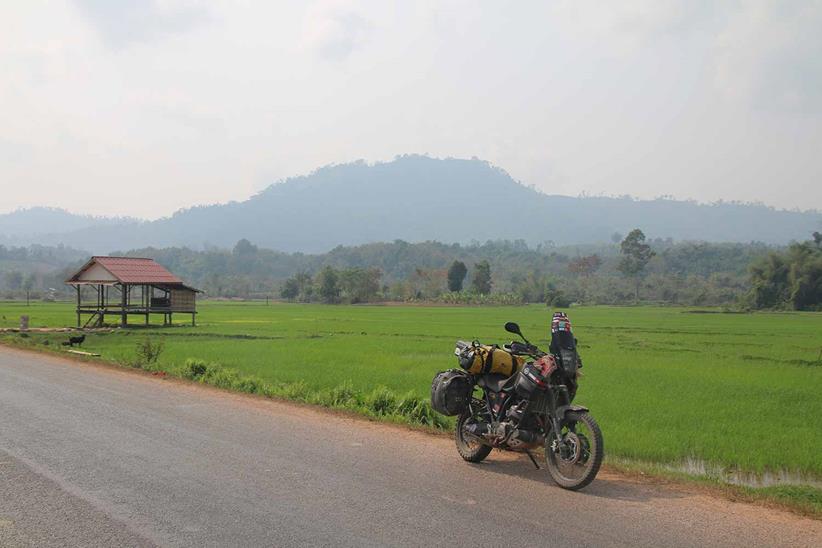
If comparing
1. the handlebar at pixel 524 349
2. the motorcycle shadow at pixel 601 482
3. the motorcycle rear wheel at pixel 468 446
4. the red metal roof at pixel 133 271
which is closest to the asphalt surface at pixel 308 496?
the motorcycle shadow at pixel 601 482

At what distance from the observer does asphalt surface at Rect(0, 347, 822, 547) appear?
5.19 meters

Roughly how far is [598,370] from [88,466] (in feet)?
48.2

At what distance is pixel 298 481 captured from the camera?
260 inches

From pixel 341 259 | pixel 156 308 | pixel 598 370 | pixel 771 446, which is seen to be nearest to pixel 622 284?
pixel 341 259

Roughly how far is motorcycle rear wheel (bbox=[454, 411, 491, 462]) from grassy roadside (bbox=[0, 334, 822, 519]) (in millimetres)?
1345

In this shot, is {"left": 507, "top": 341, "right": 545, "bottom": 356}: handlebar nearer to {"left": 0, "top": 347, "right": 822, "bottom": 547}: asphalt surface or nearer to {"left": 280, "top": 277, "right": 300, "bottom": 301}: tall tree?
{"left": 0, "top": 347, "right": 822, "bottom": 547}: asphalt surface

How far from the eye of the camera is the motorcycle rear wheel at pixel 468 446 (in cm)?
764

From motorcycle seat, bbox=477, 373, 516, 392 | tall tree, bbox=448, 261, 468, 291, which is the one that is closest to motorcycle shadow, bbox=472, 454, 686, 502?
motorcycle seat, bbox=477, 373, 516, 392

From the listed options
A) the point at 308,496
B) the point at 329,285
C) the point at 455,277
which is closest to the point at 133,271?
the point at 308,496

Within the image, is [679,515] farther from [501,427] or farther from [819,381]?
[819,381]

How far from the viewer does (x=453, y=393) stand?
791cm

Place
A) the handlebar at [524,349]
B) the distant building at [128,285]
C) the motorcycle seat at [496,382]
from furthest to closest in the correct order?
the distant building at [128,285], the motorcycle seat at [496,382], the handlebar at [524,349]

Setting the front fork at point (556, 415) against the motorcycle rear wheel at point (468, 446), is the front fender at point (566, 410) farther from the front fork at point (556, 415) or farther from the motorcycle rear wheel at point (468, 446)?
the motorcycle rear wheel at point (468, 446)

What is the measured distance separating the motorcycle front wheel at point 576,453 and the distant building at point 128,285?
3400 centimetres
